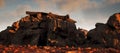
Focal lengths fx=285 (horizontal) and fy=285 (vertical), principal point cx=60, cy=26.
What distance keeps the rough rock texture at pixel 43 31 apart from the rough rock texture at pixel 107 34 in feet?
12.8

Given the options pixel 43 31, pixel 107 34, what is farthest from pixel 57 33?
pixel 107 34

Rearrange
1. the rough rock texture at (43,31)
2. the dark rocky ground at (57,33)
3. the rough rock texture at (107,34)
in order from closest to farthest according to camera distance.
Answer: the rough rock texture at (107,34), the dark rocky ground at (57,33), the rough rock texture at (43,31)

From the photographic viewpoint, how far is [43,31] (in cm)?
6200

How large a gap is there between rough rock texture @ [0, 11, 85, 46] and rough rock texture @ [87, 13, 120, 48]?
3.90 m

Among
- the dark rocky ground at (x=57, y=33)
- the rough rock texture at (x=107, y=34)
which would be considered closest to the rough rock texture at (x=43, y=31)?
the dark rocky ground at (x=57, y=33)

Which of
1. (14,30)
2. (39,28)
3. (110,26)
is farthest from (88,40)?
(14,30)

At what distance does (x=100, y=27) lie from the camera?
53906 millimetres

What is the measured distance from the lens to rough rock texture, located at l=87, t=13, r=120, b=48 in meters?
48.9

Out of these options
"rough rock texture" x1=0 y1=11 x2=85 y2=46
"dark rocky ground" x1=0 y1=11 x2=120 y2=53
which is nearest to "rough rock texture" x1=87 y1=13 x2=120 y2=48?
"dark rocky ground" x1=0 y1=11 x2=120 y2=53

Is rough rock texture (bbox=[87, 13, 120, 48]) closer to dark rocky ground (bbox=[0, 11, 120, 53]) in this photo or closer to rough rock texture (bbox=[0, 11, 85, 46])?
dark rocky ground (bbox=[0, 11, 120, 53])

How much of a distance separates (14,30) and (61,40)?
48.4ft

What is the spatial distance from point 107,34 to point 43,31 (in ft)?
A: 53.7

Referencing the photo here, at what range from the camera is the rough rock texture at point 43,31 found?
57903 millimetres

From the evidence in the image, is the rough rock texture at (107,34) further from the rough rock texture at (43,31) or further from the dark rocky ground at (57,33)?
the rough rock texture at (43,31)
